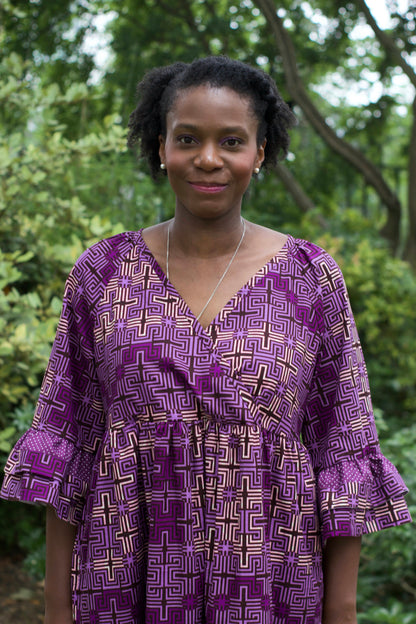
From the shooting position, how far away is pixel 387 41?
569 cm

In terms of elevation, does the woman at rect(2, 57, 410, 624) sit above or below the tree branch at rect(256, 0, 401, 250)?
below

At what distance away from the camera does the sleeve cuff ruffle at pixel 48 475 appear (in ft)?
5.97

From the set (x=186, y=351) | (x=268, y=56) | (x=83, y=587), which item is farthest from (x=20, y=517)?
(x=268, y=56)

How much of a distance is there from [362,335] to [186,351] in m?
4.48

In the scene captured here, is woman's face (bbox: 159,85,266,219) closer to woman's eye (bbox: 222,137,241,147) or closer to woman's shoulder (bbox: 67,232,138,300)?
woman's eye (bbox: 222,137,241,147)

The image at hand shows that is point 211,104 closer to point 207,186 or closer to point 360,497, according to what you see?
point 207,186

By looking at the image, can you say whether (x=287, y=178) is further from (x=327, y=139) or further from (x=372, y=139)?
(x=372, y=139)

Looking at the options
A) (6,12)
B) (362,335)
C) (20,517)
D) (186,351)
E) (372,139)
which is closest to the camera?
(186,351)

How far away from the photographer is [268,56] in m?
6.10

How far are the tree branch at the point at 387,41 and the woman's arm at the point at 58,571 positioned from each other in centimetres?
489

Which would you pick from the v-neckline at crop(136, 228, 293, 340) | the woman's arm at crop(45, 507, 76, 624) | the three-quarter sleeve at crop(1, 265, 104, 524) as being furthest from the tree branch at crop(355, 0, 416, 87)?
the woman's arm at crop(45, 507, 76, 624)

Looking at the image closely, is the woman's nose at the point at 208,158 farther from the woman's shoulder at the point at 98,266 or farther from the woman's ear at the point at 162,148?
the woman's shoulder at the point at 98,266

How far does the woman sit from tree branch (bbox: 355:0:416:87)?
418 cm

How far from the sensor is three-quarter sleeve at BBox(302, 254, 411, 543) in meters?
1.80
